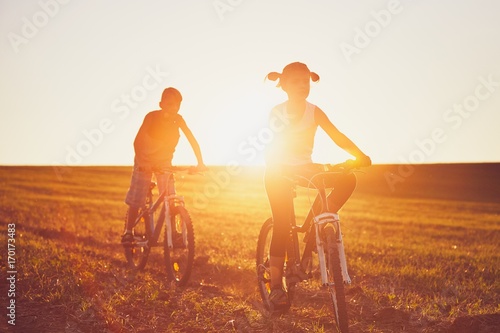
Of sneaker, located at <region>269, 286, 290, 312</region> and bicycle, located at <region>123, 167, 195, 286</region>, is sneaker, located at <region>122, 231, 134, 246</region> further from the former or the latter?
sneaker, located at <region>269, 286, 290, 312</region>

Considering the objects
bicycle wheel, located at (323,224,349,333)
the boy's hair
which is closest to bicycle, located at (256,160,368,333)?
bicycle wheel, located at (323,224,349,333)

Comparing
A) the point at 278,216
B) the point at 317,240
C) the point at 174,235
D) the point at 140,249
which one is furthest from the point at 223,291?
the point at 317,240

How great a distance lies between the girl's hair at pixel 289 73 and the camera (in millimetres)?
5445

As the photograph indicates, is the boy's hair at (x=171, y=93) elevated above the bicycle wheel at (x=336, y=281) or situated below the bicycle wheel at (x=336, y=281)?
above

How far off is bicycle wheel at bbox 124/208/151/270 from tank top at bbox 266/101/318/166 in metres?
3.85

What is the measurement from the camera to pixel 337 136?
5.31 metres

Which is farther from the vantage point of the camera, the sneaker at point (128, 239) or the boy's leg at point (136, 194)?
the sneaker at point (128, 239)

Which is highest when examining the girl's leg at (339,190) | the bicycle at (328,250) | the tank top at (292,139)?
the tank top at (292,139)

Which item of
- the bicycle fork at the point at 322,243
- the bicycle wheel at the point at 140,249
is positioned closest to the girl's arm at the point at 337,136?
the bicycle fork at the point at 322,243

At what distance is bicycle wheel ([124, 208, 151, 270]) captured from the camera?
868cm

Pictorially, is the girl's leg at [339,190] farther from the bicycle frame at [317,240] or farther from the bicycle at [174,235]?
the bicycle at [174,235]

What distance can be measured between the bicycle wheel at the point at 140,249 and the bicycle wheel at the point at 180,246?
33.0 inches

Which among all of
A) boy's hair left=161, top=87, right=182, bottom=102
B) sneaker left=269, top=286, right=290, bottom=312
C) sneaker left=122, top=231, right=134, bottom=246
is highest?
boy's hair left=161, top=87, right=182, bottom=102

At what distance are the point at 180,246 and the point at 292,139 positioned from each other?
3.07 meters
